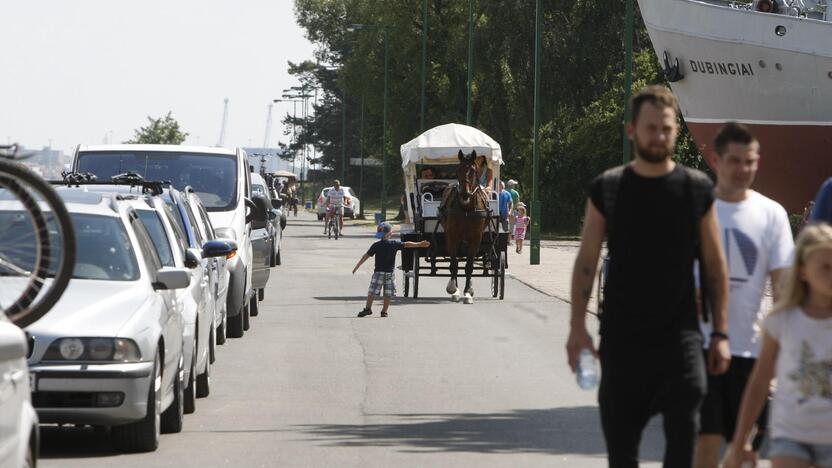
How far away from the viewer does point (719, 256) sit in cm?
668

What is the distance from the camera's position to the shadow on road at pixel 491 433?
10.7 meters

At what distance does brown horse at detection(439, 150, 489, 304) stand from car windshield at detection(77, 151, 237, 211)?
5.25m

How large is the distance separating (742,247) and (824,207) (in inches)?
15.1

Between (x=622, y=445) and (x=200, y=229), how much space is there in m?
9.75

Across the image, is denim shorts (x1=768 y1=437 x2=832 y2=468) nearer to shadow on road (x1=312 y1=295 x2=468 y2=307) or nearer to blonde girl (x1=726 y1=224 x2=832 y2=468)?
blonde girl (x1=726 y1=224 x2=832 y2=468)

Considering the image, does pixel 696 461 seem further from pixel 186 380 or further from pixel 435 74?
pixel 435 74

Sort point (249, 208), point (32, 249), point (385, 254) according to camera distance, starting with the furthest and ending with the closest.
Result: point (385, 254) < point (249, 208) < point (32, 249)

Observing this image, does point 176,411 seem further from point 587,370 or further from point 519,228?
point 519,228

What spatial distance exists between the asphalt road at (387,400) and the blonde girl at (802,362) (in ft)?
13.1

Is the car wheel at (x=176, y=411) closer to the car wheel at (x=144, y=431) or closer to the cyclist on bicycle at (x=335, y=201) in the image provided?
the car wheel at (x=144, y=431)

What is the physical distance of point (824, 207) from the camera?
725 centimetres

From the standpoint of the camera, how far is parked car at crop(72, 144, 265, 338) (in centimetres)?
1969

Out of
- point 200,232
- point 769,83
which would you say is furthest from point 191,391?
Result: point 769,83

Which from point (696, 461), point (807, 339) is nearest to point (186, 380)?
point (696, 461)
